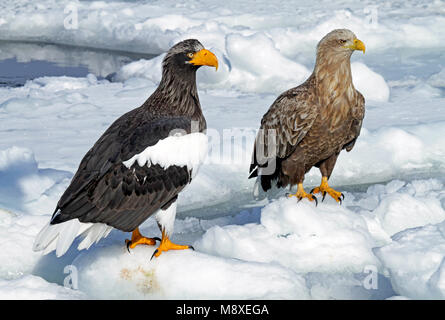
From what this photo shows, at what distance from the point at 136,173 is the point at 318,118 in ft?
4.56

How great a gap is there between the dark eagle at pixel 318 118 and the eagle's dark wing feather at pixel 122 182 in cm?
101

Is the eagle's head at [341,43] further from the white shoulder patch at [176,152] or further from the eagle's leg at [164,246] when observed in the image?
the eagle's leg at [164,246]

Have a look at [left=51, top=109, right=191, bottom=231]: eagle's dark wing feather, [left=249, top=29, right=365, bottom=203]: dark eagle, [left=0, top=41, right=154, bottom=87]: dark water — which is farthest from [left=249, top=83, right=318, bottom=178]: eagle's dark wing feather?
[left=0, top=41, right=154, bottom=87]: dark water

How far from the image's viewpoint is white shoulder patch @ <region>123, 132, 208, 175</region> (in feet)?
11.7

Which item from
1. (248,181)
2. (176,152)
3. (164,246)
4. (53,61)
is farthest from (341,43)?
(53,61)

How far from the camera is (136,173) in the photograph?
11.7 ft

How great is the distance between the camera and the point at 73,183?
3.54 meters

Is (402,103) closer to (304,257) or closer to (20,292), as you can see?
(304,257)

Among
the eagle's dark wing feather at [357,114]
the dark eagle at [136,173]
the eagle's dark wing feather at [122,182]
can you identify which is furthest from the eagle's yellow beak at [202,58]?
the eagle's dark wing feather at [357,114]

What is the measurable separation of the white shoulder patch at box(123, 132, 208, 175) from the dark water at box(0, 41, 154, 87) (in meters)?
5.99

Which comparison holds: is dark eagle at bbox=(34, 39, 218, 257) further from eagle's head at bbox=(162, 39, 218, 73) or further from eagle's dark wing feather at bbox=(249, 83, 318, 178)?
eagle's dark wing feather at bbox=(249, 83, 318, 178)

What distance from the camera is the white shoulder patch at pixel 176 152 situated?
356 centimetres
